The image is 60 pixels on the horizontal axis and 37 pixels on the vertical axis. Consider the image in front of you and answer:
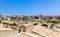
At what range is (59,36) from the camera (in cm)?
934

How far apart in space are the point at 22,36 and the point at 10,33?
5.51 ft

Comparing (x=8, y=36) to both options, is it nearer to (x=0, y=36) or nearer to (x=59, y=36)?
(x=0, y=36)

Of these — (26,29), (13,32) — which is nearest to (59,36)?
(13,32)

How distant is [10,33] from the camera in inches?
407

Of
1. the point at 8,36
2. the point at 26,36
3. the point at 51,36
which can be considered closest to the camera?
the point at 26,36

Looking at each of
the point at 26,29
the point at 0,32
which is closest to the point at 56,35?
the point at 0,32

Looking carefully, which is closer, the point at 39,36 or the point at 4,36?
the point at 39,36

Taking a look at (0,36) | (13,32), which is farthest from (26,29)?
(0,36)

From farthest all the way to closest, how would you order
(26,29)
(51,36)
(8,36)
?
(26,29)
(8,36)
(51,36)

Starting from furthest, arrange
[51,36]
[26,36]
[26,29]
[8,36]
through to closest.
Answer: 1. [26,29]
2. [8,36]
3. [51,36]
4. [26,36]

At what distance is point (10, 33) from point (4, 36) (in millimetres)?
577

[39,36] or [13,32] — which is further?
[13,32]

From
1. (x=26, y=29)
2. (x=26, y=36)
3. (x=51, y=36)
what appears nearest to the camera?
(x=26, y=36)

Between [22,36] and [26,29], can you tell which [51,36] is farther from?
[26,29]
